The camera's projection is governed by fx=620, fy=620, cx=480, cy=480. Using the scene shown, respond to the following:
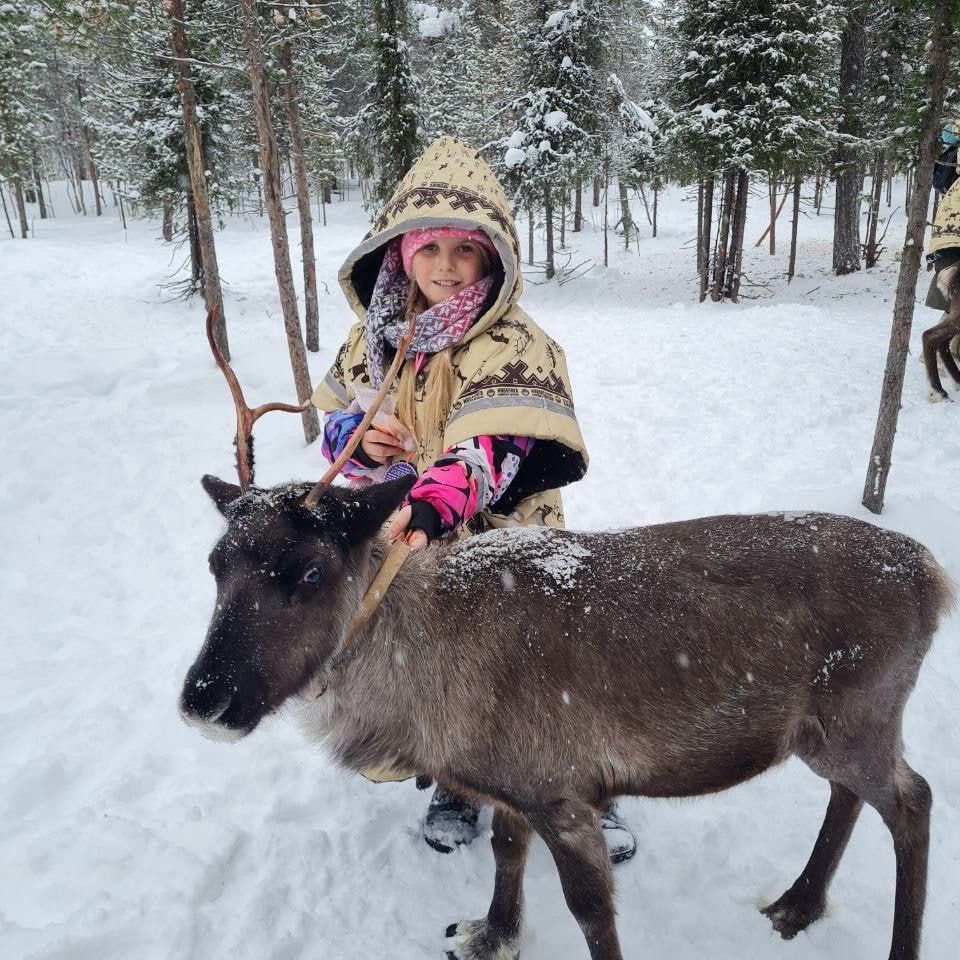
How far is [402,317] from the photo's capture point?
10.3 ft

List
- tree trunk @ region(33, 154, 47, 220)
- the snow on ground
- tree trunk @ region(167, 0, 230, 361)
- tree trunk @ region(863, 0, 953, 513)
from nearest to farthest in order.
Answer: the snow on ground, tree trunk @ region(863, 0, 953, 513), tree trunk @ region(167, 0, 230, 361), tree trunk @ region(33, 154, 47, 220)

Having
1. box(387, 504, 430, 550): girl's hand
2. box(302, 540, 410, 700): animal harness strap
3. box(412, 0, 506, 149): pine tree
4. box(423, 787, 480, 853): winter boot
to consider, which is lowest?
box(423, 787, 480, 853): winter boot

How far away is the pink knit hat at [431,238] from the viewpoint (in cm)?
297

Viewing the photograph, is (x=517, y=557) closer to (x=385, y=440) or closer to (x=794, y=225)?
(x=385, y=440)

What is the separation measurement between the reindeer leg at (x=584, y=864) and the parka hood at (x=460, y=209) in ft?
6.70

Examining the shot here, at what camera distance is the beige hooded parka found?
2.74m

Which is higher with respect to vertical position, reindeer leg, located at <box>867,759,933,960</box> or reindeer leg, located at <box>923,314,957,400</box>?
reindeer leg, located at <box>923,314,957,400</box>

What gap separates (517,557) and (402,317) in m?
1.42

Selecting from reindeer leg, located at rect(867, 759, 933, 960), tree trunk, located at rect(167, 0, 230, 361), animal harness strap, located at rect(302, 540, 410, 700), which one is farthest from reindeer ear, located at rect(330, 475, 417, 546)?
tree trunk, located at rect(167, 0, 230, 361)

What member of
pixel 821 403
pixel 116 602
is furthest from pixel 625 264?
pixel 116 602

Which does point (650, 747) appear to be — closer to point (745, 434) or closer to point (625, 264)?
point (745, 434)

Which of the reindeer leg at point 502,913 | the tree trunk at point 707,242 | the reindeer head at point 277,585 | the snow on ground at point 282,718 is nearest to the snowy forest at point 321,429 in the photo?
the snow on ground at point 282,718

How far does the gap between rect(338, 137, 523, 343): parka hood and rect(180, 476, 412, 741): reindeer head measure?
1.27 meters

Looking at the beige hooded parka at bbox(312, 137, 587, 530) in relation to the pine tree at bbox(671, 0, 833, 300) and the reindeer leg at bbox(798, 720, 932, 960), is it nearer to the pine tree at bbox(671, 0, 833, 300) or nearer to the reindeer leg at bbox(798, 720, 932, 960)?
the reindeer leg at bbox(798, 720, 932, 960)
